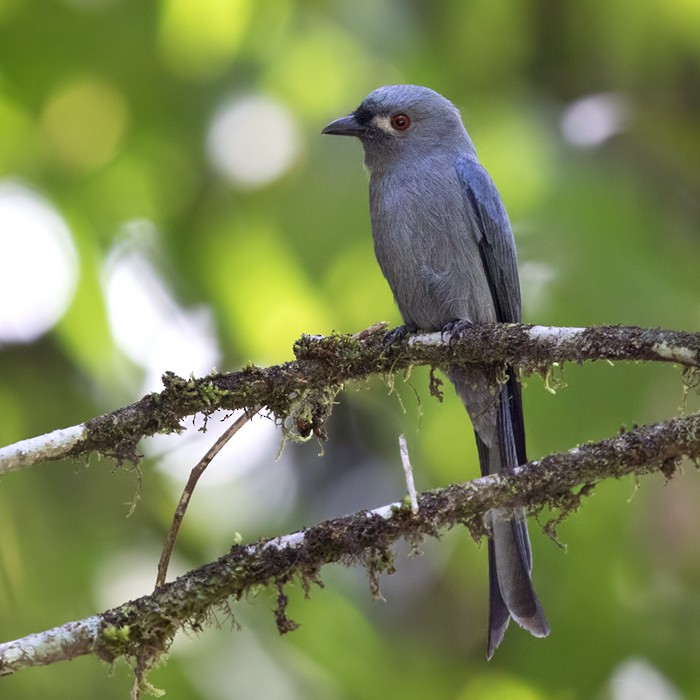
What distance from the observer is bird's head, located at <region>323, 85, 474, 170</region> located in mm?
4887

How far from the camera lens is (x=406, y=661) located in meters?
6.31

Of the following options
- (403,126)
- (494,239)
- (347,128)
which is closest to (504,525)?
(494,239)

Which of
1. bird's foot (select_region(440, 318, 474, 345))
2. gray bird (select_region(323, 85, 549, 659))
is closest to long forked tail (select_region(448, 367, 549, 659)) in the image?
gray bird (select_region(323, 85, 549, 659))

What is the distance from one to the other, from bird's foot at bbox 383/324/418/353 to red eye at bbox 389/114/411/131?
1164 millimetres

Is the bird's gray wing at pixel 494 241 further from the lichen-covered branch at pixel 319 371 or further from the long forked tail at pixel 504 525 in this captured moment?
the lichen-covered branch at pixel 319 371

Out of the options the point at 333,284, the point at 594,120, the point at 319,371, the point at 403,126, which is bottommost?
the point at 319,371

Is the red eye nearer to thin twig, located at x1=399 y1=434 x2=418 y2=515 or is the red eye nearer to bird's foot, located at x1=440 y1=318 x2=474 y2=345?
bird's foot, located at x1=440 y1=318 x2=474 y2=345

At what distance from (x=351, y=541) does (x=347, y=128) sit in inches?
104

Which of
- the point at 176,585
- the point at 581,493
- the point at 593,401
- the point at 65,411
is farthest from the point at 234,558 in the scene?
the point at 65,411

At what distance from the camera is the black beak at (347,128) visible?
16.4 feet

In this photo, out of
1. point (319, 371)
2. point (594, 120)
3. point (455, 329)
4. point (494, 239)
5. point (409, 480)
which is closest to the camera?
point (409, 480)

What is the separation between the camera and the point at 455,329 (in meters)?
3.97

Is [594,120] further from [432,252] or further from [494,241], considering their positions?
[432,252]

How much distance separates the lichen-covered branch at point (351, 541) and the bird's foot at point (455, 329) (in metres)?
0.71
